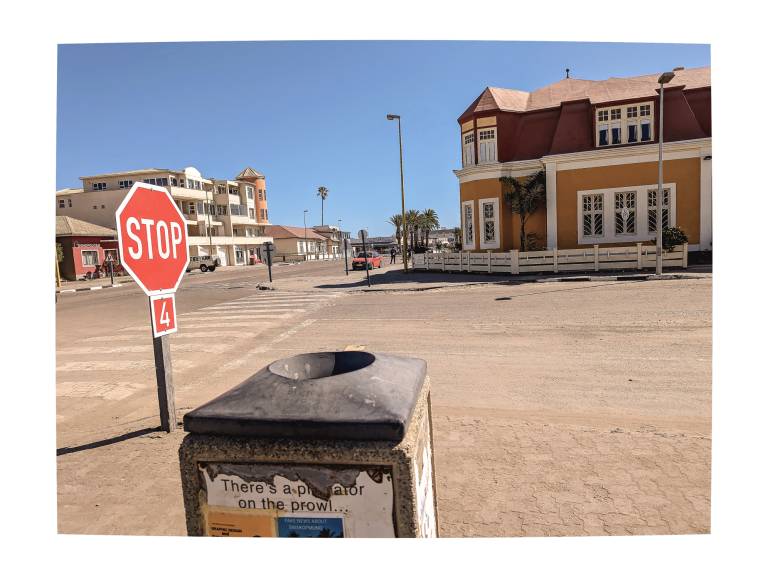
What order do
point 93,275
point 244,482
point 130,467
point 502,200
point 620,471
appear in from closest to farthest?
point 244,482 < point 620,471 < point 130,467 < point 502,200 < point 93,275

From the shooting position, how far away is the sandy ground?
3.16 m

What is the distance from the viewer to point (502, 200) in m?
23.7

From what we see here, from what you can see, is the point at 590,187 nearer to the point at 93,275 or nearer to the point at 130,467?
the point at 130,467

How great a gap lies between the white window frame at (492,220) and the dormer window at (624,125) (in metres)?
5.45

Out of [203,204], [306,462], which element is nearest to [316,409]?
[306,462]

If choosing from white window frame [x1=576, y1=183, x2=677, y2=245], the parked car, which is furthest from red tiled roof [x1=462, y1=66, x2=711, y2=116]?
the parked car

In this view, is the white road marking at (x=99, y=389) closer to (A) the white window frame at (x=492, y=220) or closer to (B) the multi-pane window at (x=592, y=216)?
(A) the white window frame at (x=492, y=220)

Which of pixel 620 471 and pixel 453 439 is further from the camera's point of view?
pixel 453 439

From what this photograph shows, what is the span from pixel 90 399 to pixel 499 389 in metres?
5.27

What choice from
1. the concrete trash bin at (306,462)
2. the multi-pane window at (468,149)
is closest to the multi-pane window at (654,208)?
the multi-pane window at (468,149)

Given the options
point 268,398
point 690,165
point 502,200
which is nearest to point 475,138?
point 502,200

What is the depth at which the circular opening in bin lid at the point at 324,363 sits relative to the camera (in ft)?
7.16

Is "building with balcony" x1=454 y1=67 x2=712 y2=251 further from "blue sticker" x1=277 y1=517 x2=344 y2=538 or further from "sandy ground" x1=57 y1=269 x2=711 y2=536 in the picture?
"blue sticker" x1=277 y1=517 x2=344 y2=538

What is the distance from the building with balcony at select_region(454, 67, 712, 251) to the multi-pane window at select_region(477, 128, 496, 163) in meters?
0.05
